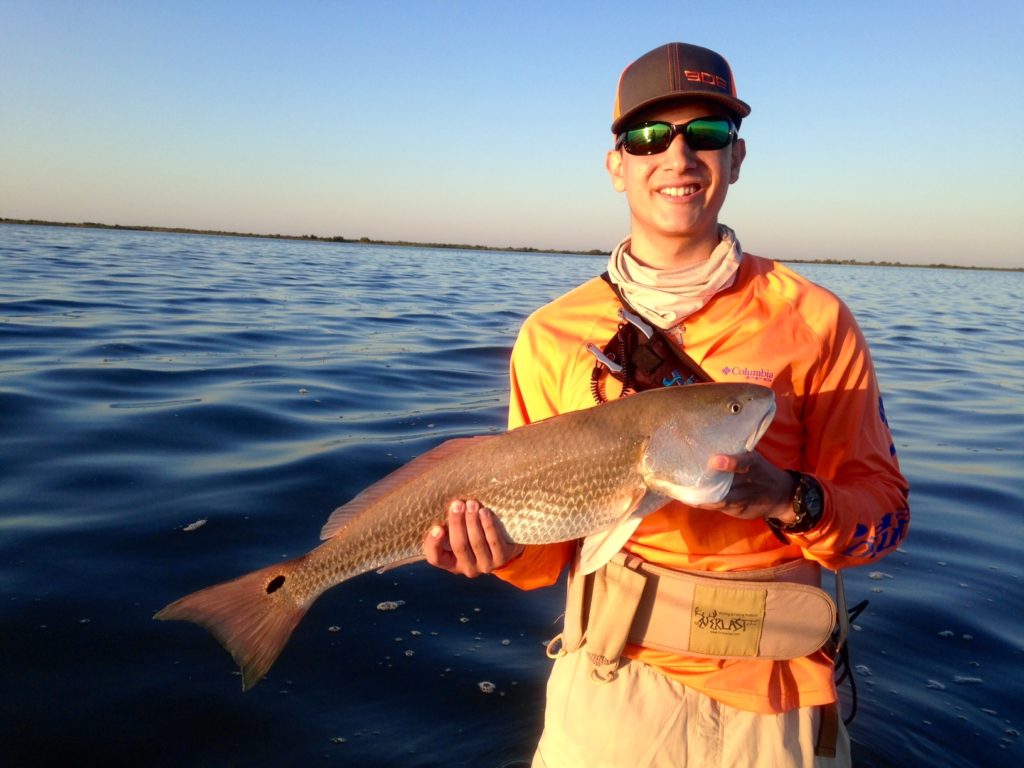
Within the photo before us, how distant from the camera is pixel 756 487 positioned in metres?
2.78

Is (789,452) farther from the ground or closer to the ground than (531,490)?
farther from the ground

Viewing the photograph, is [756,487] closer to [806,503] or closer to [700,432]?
[806,503]

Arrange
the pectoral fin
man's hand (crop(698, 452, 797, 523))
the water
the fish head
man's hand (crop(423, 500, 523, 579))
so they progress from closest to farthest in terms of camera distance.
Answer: man's hand (crop(698, 452, 797, 523)) < the fish head < the pectoral fin < man's hand (crop(423, 500, 523, 579)) < the water

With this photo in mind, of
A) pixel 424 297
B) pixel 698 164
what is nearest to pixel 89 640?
pixel 698 164

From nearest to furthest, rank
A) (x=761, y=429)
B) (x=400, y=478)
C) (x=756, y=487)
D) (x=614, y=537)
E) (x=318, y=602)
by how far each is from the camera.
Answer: (x=756, y=487)
(x=761, y=429)
(x=614, y=537)
(x=400, y=478)
(x=318, y=602)

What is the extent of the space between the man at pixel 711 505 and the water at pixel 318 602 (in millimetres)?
1613

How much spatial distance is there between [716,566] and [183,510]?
5.23 meters

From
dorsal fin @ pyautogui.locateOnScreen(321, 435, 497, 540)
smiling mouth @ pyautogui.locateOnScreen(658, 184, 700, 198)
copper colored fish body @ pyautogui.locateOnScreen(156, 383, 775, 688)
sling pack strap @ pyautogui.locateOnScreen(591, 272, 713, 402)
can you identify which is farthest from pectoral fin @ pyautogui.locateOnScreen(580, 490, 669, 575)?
smiling mouth @ pyautogui.locateOnScreen(658, 184, 700, 198)

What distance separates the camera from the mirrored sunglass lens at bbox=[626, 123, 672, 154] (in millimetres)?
3465

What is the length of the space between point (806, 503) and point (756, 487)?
20cm

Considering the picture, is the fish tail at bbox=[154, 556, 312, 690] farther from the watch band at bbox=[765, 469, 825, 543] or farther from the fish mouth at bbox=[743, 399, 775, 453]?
the watch band at bbox=[765, 469, 825, 543]

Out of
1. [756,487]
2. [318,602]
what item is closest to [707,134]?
[756,487]

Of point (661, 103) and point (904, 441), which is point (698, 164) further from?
point (904, 441)

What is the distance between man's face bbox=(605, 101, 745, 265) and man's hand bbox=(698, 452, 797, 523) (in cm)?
114
